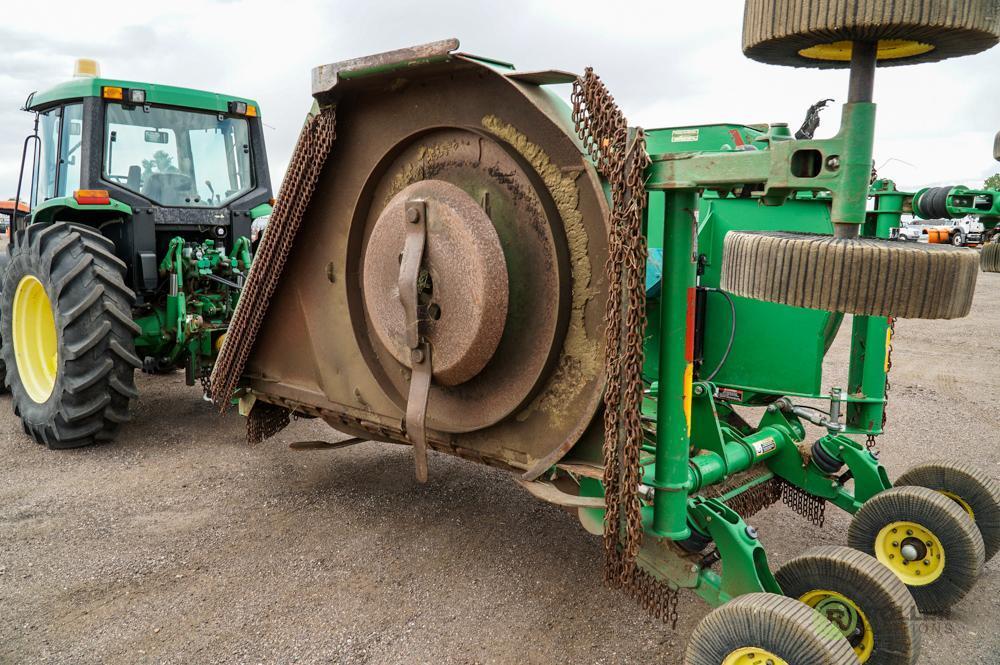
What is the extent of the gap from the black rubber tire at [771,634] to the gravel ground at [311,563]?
0.52m

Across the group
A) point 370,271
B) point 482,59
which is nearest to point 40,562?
point 370,271

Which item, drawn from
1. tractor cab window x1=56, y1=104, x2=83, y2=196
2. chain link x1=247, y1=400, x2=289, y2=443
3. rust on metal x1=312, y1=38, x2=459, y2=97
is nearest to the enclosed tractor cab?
tractor cab window x1=56, y1=104, x2=83, y2=196

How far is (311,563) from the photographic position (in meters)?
3.48

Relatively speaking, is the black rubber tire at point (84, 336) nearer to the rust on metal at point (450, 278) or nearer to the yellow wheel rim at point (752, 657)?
the rust on metal at point (450, 278)

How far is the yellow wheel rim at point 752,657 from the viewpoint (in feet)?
7.21

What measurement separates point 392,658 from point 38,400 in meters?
→ 3.90

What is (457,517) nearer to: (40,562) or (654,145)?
(40,562)

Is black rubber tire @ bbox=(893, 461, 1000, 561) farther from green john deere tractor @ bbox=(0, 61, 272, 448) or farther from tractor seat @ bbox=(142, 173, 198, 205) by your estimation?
tractor seat @ bbox=(142, 173, 198, 205)

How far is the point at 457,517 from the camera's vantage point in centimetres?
Answer: 395

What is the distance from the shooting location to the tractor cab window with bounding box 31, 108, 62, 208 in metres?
5.75

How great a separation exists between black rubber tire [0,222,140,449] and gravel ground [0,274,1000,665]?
213 millimetres

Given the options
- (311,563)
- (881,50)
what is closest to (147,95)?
(311,563)

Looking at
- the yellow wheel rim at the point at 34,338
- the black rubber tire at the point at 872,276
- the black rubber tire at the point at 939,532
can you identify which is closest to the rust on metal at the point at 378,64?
the black rubber tire at the point at 872,276

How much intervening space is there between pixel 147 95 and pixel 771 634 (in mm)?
5447
